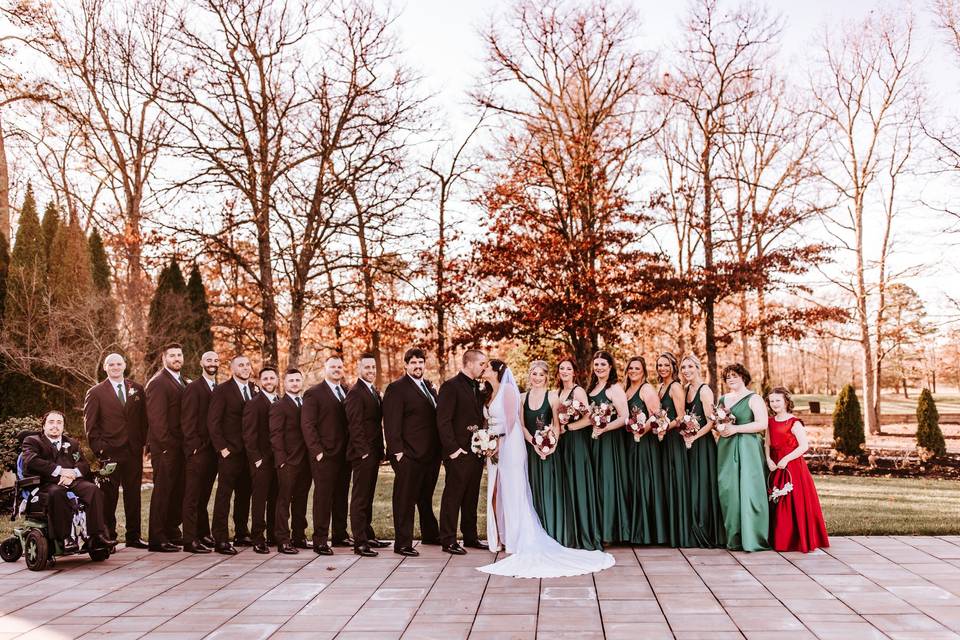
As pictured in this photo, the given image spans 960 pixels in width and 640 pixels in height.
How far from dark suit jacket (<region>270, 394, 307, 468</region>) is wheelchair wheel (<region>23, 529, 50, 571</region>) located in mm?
2250

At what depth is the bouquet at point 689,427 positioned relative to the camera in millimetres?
7914

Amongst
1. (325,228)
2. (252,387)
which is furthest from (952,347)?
(252,387)

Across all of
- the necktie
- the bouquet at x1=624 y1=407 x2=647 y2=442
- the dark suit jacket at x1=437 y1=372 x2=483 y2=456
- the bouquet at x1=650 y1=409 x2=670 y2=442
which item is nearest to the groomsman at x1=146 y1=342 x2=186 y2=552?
the necktie

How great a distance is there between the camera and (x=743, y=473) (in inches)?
314

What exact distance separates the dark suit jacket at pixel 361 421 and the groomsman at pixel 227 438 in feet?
3.90

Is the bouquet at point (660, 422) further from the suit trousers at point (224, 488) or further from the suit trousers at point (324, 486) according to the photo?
the suit trousers at point (224, 488)

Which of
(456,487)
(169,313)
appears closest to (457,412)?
(456,487)

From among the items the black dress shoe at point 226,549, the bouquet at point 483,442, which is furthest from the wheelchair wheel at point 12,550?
the bouquet at point 483,442

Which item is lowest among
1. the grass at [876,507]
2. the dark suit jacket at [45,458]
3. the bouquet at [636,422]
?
the grass at [876,507]

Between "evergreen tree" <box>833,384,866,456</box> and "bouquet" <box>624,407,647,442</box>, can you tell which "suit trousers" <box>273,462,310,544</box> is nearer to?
"bouquet" <box>624,407,647,442</box>

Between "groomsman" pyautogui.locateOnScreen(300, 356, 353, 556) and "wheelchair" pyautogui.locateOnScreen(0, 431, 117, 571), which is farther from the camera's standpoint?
"groomsman" pyautogui.locateOnScreen(300, 356, 353, 556)

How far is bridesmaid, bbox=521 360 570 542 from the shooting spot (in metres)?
8.08

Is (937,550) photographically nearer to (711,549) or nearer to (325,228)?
(711,549)

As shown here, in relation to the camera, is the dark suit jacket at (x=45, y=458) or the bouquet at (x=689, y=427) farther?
the bouquet at (x=689, y=427)
